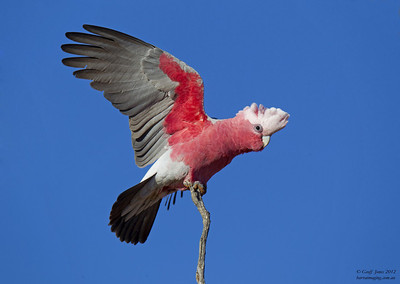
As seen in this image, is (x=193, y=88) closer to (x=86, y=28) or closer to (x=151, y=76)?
(x=151, y=76)

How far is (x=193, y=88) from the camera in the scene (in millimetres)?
5750

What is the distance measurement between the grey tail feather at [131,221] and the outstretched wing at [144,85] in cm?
43

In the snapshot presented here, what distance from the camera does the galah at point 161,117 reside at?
5.61 metres

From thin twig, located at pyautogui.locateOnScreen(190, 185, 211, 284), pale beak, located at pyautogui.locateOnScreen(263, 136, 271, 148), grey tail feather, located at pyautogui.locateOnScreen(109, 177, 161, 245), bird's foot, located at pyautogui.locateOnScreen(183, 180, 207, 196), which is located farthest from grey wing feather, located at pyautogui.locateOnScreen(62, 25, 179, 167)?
pale beak, located at pyautogui.locateOnScreen(263, 136, 271, 148)

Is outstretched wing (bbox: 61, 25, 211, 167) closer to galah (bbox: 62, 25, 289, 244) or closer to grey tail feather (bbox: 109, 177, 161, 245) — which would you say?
galah (bbox: 62, 25, 289, 244)

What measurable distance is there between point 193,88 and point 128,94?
72 centimetres

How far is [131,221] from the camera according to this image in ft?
20.1

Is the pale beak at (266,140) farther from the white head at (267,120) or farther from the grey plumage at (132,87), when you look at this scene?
the grey plumage at (132,87)

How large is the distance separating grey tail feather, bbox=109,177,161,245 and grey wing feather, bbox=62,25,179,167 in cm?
43

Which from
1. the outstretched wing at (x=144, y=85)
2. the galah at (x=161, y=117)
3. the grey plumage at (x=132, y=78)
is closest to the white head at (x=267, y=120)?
the galah at (x=161, y=117)

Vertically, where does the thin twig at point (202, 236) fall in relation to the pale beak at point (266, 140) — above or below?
below

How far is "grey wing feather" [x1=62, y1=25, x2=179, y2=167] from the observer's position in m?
5.58

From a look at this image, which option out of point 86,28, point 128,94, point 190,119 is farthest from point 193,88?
point 86,28

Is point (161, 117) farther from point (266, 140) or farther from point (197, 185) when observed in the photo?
point (266, 140)
